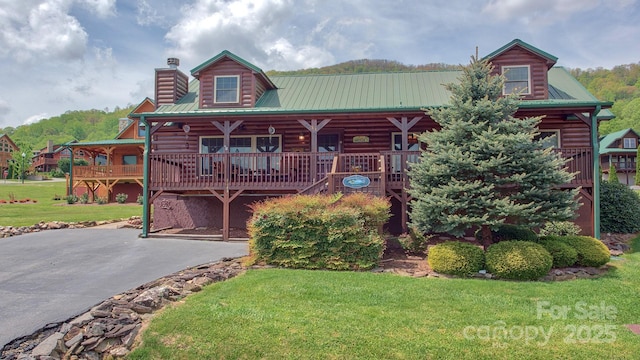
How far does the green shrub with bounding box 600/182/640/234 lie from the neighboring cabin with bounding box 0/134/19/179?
77501mm

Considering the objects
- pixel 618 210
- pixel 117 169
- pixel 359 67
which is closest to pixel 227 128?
pixel 618 210

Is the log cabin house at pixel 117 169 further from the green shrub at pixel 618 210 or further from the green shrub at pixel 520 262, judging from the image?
the green shrub at pixel 618 210

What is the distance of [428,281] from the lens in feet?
24.5

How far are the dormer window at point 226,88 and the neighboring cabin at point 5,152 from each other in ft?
214

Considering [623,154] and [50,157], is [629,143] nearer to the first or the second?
[623,154]

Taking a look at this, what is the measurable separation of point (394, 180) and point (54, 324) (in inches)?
377

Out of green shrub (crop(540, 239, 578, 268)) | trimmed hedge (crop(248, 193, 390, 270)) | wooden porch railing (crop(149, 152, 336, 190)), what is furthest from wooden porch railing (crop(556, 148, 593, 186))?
wooden porch railing (crop(149, 152, 336, 190))

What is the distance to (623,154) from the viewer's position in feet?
165

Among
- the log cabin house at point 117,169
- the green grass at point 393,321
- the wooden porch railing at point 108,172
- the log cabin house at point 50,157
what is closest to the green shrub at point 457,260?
the green grass at point 393,321

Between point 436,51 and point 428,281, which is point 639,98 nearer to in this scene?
point 436,51

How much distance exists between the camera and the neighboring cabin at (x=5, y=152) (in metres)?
64.3

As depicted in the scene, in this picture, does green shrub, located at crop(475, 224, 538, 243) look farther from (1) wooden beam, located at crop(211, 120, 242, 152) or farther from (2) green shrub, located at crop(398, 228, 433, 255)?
(1) wooden beam, located at crop(211, 120, 242, 152)

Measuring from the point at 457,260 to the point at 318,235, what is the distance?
2.95m

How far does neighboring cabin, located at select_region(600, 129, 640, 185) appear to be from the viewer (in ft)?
164
